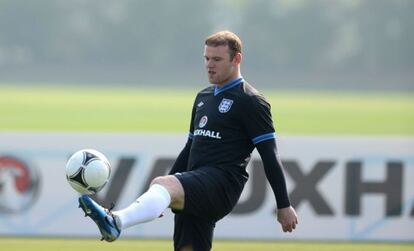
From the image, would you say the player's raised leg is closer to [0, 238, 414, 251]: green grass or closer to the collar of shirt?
the collar of shirt

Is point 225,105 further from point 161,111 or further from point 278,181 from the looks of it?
point 161,111

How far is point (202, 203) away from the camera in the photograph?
727 centimetres

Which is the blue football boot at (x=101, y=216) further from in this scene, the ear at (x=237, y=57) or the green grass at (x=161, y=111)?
the green grass at (x=161, y=111)

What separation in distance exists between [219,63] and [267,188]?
5440 mm

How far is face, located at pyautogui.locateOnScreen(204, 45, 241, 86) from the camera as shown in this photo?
739 centimetres

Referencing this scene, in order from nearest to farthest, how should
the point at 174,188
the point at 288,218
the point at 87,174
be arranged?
the point at 87,174, the point at 174,188, the point at 288,218

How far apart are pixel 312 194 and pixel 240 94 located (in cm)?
547

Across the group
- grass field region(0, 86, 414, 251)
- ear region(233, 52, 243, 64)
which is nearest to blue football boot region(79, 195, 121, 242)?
ear region(233, 52, 243, 64)

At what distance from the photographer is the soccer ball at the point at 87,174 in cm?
698

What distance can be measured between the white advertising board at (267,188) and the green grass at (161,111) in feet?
72.7

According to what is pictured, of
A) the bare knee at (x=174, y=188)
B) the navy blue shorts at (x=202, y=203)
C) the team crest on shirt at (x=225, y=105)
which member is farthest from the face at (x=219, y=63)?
the bare knee at (x=174, y=188)

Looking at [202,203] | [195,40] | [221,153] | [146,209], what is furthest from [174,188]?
[195,40]

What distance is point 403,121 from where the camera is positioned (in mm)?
44938

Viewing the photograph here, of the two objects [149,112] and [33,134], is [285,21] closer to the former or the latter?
[149,112]
